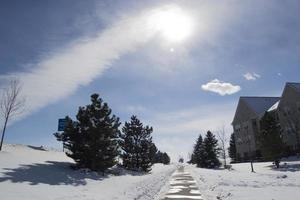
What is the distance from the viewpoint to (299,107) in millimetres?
55625

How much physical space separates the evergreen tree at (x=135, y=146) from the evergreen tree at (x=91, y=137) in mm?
14365

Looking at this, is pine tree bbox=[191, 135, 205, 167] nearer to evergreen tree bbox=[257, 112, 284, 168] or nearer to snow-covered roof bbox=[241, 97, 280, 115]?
snow-covered roof bbox=[241, 97, 280, 115]

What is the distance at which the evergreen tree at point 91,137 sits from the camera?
83.5 feet

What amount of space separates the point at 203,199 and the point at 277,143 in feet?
107

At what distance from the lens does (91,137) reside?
25750mm

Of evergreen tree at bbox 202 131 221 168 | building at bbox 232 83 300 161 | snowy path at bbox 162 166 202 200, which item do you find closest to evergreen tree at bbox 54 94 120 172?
snowy path at bbox 162 166 202 200

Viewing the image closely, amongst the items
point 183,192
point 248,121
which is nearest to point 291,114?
point 248,121

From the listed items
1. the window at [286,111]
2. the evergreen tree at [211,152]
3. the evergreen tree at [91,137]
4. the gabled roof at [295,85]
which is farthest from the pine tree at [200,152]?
the evergreen tree at [91,137]

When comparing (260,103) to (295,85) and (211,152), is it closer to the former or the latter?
(295,85)

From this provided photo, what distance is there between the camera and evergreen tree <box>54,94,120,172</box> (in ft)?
83.5

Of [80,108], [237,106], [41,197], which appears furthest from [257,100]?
[41,197]

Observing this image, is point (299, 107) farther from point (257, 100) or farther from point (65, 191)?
point (65, 191)

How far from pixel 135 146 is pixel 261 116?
3795cm

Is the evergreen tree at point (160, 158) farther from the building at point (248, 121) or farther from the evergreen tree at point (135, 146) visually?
the evergreen tree at point (135, 146)
